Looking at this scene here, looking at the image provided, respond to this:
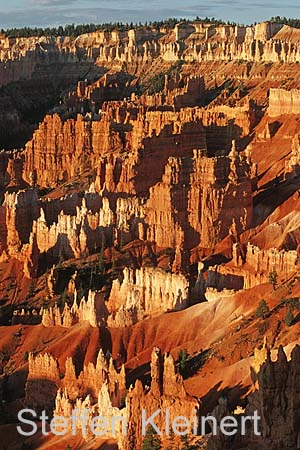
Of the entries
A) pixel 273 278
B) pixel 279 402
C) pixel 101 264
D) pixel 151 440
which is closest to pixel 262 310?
pixel 273 278

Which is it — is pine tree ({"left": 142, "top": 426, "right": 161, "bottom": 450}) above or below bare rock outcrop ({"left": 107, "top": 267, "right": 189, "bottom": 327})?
below

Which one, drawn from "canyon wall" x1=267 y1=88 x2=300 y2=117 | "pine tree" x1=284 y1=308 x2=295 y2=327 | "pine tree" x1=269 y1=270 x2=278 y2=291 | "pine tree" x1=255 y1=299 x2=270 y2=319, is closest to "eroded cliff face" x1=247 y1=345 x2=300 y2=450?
"pine tree" x1=284 y1=308 x2=295 y2=327

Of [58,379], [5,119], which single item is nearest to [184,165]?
[58,379]

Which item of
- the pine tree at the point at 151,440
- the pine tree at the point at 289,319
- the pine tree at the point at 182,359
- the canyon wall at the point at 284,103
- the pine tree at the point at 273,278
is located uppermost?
the canyon wall at the point at 284,103

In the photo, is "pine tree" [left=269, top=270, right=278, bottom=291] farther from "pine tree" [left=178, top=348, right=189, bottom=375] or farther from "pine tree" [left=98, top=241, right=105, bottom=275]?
"pine tree" [left=98, top=241, right=105, bottom=275]

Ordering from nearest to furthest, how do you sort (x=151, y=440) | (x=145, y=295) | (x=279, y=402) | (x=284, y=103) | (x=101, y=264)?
(x=279, y=402)
(x=151, y=440)
(x=145, y=295)
(x=101, y=264)
(x=284, y=103)

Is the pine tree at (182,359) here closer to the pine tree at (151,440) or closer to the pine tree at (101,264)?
the pine tree at (151,440)

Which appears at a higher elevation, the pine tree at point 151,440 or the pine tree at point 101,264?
the pine tree at point 101,264

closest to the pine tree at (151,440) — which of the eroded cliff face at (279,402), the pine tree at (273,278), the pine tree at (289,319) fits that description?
the eroded cliff face at (279,402)

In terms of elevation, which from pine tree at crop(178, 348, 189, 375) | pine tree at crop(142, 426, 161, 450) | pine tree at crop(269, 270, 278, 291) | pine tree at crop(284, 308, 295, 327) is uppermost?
pine tree at crop(269, 270, 278, 291)

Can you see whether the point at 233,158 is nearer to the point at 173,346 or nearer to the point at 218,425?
the point at 173,346

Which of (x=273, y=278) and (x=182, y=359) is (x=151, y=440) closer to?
(x=182, y=359)
